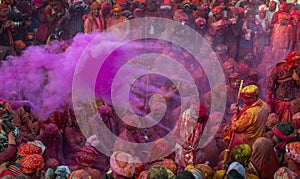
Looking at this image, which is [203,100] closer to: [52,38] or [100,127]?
[100,127]

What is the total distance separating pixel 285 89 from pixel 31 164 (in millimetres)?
5115

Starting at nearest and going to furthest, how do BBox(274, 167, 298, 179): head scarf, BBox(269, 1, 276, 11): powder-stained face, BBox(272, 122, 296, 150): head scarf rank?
BBox(274, 167, 298, 179): head scarf, BBox(272, 122, 296, 150): head scarf, BBox(269, 1, 276, 11): powder-stained face

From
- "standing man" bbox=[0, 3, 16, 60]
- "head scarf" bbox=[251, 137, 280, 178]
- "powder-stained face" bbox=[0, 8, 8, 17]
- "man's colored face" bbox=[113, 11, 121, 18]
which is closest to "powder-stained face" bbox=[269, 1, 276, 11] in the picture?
"man's colored face" bbox=[113, 11, 121, 18]

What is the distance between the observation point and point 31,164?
6234mm

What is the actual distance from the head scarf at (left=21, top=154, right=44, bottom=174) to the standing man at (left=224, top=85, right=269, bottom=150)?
2.95 metres

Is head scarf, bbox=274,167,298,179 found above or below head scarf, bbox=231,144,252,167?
below

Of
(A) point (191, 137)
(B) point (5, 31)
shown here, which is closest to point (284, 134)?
(A) point (191, 137)

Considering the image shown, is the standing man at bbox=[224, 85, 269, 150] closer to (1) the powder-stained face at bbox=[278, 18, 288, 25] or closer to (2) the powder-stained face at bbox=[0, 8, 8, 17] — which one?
(1) the powder-stained face at bbox=[278, 18, 288, 25]

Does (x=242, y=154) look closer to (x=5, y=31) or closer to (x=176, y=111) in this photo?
(x=176, y=111)

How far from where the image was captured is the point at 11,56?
38.1 feet

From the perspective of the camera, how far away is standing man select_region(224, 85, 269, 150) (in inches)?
296

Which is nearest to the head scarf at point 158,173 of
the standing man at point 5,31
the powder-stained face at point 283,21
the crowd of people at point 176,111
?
the crowd of people at point 176,111

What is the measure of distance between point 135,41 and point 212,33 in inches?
82.2

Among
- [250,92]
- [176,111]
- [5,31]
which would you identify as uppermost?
[5,31]
